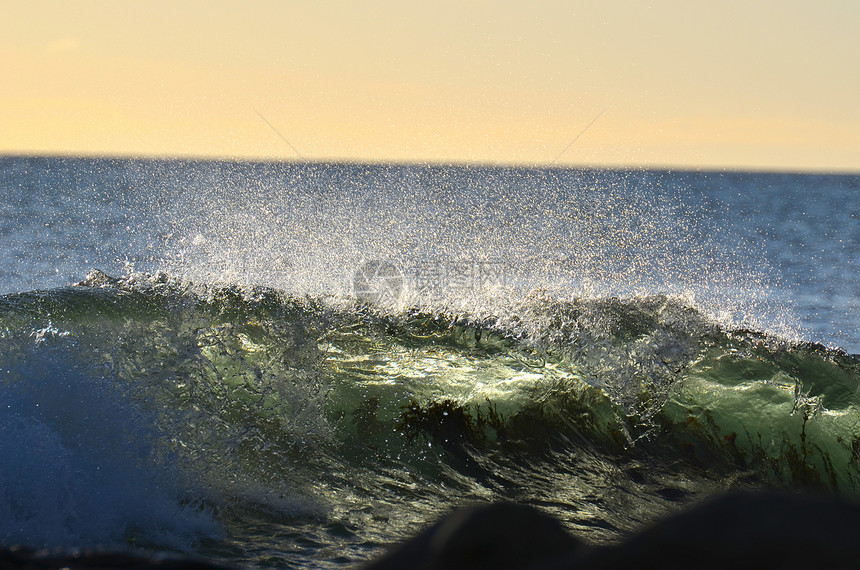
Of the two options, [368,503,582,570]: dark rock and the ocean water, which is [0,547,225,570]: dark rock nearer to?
[368,503,582,570]: dark rock

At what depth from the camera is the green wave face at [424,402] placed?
11.1ft

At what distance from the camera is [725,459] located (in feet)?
12.4

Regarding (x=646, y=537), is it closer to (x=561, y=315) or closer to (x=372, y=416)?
(x=372, y=416)

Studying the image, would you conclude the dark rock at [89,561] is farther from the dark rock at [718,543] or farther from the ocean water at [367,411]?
the ocean water at [367,411]

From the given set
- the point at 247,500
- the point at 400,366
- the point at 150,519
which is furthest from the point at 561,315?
the point at 150,519

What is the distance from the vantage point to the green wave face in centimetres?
337

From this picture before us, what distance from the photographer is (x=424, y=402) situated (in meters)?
4.04

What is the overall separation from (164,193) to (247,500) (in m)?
34.8
